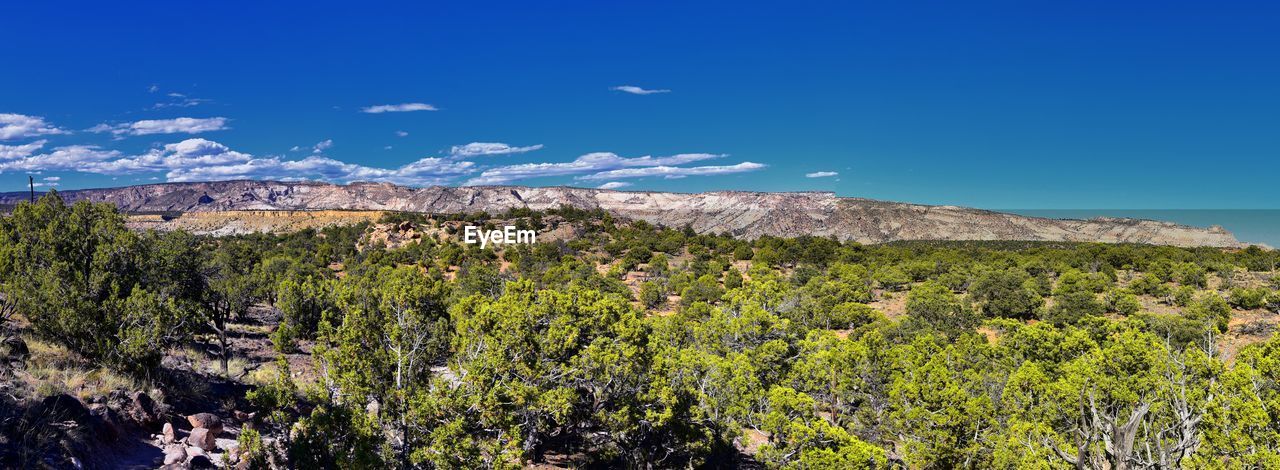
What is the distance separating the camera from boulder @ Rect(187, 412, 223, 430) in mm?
12961

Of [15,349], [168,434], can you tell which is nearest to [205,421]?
[168,434]

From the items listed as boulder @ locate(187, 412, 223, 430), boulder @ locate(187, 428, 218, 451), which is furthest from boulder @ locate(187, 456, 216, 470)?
boulder @ locate(187, 412, 223, 430)

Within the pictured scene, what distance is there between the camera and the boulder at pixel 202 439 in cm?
1203

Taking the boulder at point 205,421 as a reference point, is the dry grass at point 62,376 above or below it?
above

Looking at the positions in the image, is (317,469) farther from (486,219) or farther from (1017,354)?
(486,219)

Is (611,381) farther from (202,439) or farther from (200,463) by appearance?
(202,439)

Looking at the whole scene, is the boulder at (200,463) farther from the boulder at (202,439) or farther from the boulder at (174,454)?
the boulder at (202,439)

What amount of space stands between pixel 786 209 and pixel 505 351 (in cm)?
17597

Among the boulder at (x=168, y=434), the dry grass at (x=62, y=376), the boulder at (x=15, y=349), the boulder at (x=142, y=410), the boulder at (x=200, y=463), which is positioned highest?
the boulder at (x=15, y=349)

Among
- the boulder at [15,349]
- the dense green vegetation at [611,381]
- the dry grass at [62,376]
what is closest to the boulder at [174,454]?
the dense green vegetation at [611,381]

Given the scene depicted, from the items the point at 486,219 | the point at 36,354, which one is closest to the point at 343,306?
the point at 36,354

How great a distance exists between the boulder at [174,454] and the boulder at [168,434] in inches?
9.3

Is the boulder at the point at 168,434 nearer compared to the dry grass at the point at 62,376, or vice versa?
the dry grass at the point at 62,376

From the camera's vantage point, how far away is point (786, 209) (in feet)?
599
